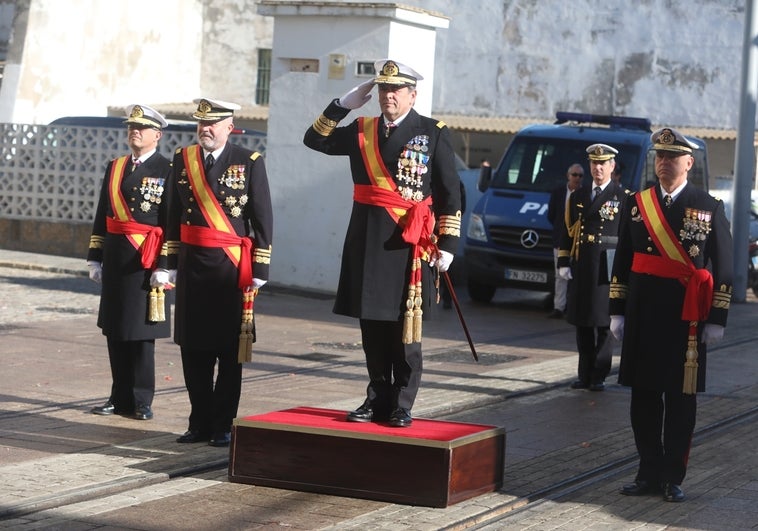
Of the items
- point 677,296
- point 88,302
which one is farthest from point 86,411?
point 88,302

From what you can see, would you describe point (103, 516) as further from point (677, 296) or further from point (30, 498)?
point (677, 296)

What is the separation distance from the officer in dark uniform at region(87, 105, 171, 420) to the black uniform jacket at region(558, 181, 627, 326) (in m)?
3.79

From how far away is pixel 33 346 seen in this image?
499 inches

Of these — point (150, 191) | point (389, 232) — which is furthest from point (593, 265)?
point (389, 232)

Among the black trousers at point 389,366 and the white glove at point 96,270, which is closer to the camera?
the black trousers at point 389,366

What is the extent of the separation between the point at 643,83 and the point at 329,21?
735 inches

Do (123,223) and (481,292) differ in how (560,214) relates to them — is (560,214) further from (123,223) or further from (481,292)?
(123,223)

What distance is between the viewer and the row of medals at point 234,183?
8.59 meters

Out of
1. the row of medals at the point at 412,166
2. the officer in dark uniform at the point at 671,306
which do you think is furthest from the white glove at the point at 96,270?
the officer in dark uniform at the point at 671,306

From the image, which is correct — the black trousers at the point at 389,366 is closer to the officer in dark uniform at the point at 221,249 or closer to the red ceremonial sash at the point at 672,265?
the officer in dark uniform at the point at 221,249

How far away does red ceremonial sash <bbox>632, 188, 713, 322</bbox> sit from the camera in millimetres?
7617

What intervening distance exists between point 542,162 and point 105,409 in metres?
10.7

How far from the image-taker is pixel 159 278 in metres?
9.08

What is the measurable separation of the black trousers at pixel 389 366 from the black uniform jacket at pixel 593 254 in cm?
424
